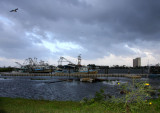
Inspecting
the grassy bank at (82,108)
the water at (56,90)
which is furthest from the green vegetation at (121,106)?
the water at (56,90)

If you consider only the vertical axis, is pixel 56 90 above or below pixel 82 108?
below

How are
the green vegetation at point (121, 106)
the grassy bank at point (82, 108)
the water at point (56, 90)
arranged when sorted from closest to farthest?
the green vegetation at point (121, 106)
the grassy bank at point (82, 108)
the water at point (56, 90)

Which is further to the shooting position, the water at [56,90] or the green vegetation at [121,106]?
the water at [56,90]

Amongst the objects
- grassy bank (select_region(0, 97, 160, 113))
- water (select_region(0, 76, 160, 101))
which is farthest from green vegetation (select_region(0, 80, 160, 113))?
water (select_region(0, 76, 160, 101))

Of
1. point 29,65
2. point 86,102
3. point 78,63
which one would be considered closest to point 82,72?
point 78,63

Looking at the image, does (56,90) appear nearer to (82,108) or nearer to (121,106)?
(82,108)

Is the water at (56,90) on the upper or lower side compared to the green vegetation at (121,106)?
lower

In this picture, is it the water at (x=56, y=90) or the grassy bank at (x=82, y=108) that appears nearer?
the grassy bank at (x=82, y=108)

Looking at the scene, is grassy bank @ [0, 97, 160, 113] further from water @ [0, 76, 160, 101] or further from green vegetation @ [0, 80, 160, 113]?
water @ [0, 76, 160, 101]

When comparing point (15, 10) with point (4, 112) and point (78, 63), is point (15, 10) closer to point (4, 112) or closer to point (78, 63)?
point (4, 112)

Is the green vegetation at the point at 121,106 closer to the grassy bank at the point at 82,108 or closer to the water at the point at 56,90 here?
the grassy bank at the point at 82,108

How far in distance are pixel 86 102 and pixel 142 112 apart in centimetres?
744

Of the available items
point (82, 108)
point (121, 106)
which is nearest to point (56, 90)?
point (82, 108)

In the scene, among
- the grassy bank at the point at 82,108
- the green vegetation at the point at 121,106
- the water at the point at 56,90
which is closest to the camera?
the green vegetation at the point at 121,106
